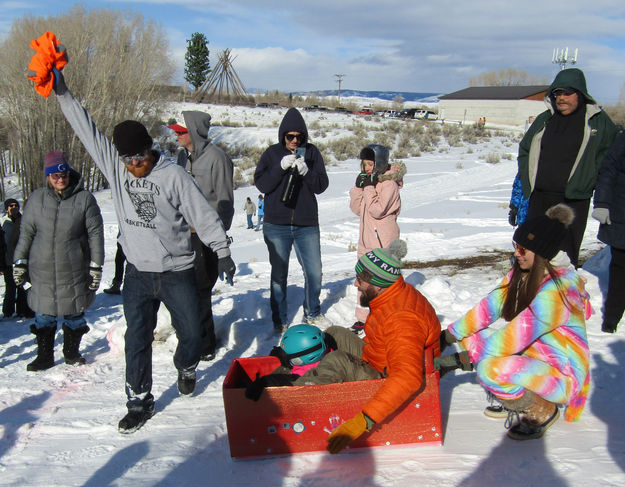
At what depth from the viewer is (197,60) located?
5612 cm

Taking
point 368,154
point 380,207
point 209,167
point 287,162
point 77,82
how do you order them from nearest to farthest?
point 209,167
point 287,162
point 380,207
point 368,154
point 77,82

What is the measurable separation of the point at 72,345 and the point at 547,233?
153 inches

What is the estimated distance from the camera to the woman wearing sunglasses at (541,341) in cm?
280

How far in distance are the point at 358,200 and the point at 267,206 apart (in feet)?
3.40

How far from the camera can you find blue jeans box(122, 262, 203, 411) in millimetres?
3361

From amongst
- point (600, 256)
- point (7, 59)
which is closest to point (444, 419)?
point (600, 256)

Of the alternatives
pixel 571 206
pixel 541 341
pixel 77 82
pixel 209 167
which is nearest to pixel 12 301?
pixel 209 167

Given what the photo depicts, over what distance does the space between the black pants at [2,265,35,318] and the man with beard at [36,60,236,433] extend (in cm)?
392

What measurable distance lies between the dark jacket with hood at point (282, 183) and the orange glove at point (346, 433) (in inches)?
93.8

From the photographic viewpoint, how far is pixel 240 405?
9.47ft

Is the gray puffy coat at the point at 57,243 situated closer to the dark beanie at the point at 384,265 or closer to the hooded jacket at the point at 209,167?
the hooded jacket at the point at 209,167

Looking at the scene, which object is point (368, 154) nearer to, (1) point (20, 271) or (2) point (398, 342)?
(2) point (398, 342)

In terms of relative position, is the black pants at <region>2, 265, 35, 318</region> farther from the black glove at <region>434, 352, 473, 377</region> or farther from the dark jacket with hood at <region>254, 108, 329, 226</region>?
the black glove at <region>434, 352, 473, 377</region>

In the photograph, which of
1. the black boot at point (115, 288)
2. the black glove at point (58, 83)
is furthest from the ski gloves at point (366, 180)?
the black boot at point (115, 288)
